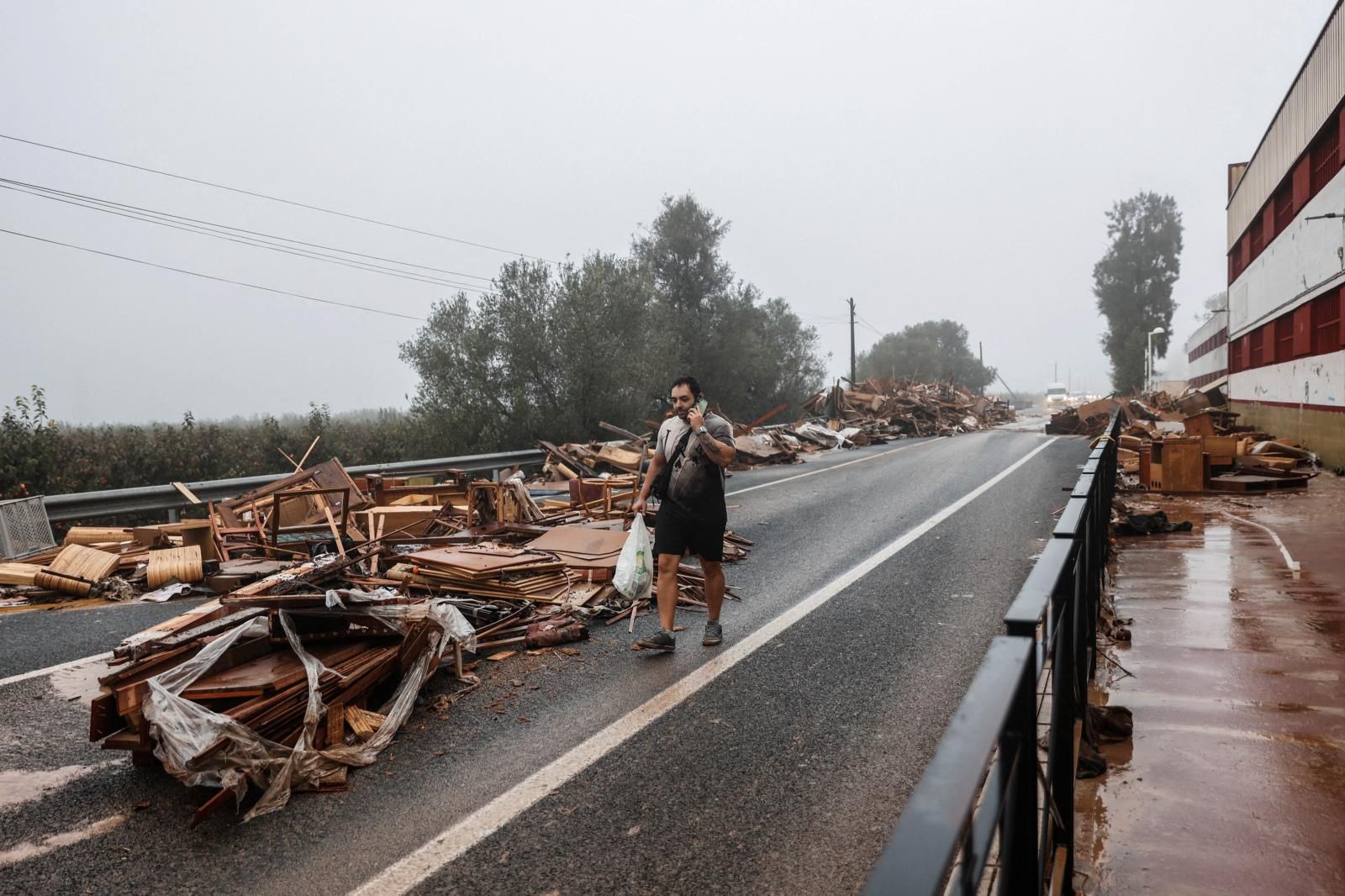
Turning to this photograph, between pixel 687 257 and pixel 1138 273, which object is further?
pixel 1138 273

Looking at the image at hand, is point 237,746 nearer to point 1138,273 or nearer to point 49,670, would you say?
point 49,670

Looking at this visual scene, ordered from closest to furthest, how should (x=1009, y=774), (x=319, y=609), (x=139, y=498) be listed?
(x=1009, y=774)
(x=319, y=609)
(x=139, y=498)

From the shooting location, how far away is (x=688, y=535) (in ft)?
22.0

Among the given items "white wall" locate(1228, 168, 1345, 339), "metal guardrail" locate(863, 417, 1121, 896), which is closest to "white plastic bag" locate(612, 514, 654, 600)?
"metal guardrail" locate(863, 417, 1121, 896)

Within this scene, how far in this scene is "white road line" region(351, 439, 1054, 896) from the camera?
339 centimetres

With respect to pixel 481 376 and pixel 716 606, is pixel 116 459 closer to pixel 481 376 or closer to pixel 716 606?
pixel 481 376

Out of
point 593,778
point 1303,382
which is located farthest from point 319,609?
point 1303,382

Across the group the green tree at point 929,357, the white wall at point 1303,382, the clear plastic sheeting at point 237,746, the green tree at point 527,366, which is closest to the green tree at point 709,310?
the green tree at point 527,366

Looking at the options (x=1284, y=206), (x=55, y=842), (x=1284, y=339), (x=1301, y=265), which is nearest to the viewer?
(x=55, y=842)

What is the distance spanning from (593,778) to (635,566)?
3.28m

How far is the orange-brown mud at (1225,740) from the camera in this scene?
3047mm

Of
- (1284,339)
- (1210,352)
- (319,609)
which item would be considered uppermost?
(1210,352)

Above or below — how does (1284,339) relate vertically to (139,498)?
above

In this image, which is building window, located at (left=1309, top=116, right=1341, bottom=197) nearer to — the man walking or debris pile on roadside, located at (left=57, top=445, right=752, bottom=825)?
debris pile on roadside, located at (left=57, top=445, right=752, bottom=825)
